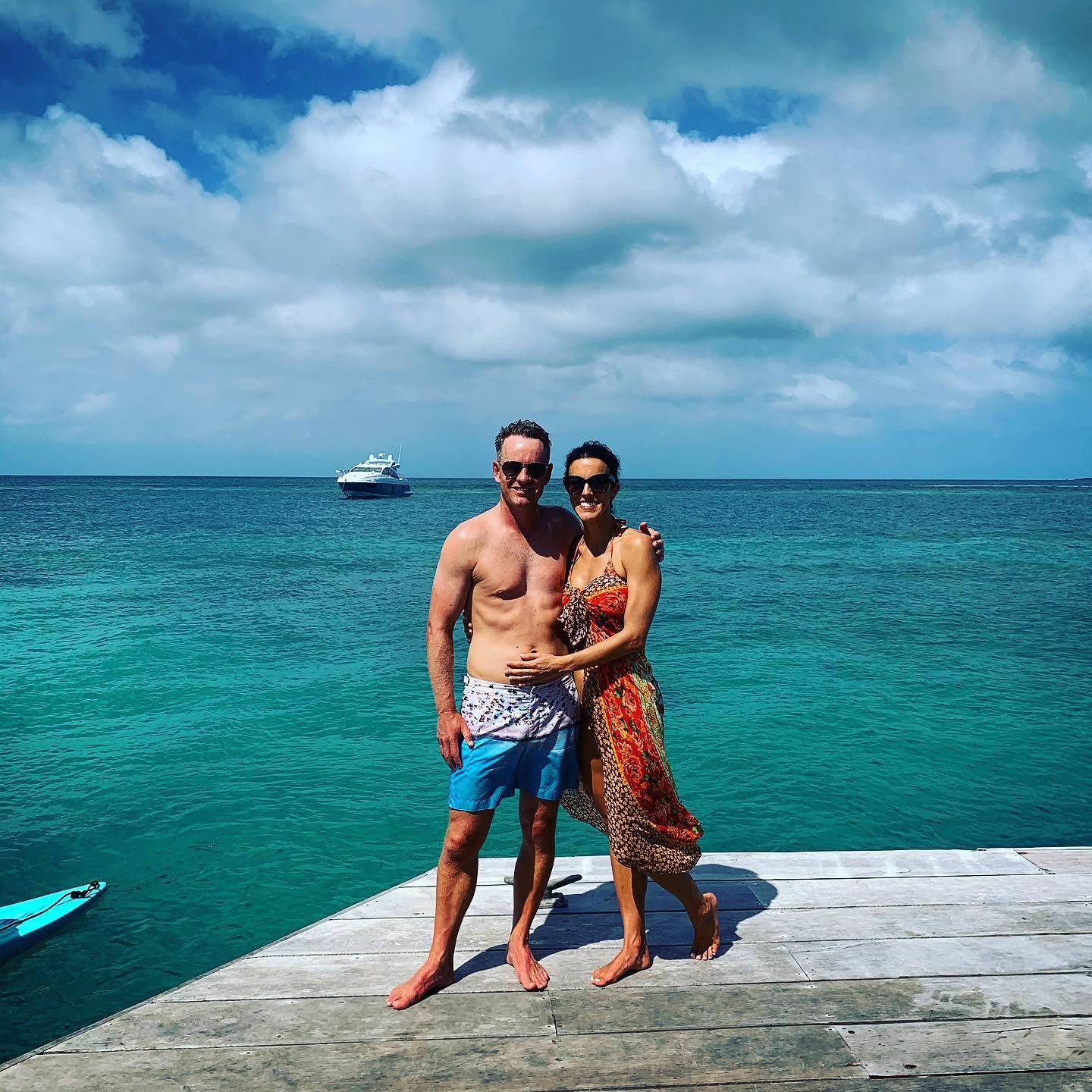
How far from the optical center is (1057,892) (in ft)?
14.4

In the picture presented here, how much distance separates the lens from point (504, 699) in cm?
357

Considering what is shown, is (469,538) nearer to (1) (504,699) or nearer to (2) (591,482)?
(2) (591,482)

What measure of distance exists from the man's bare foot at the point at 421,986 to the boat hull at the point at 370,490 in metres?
90.5

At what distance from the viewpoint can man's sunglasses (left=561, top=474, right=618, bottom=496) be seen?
3.62 metres

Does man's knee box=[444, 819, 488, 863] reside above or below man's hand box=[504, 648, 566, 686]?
below

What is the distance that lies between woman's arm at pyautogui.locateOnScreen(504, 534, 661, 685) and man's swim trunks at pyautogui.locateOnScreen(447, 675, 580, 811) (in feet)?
0.33

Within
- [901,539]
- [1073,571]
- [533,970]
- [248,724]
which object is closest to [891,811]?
[533,970]

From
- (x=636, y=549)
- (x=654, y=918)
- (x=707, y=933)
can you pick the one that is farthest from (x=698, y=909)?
(x=636, y=549)

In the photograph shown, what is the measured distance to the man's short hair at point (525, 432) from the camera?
12.2 ft

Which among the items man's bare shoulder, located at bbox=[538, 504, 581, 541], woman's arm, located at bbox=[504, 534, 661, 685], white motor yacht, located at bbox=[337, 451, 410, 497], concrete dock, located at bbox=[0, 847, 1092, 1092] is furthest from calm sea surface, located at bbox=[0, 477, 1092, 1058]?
white motor yacht, located at bbox=[337, 451, 410, 497]

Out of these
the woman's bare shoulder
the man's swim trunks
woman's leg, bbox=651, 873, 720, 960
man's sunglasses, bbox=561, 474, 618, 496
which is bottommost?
woman's leg, bbox=651, 873, 720, 960

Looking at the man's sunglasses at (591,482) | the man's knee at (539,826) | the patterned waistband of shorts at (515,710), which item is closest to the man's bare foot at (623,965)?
the man's knee at (539,826)

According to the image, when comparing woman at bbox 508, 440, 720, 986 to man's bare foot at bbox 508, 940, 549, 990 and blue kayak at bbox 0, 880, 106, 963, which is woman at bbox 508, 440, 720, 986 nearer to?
man's bare foot at bbox 508, 940, 549, 990

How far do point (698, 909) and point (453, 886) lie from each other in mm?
1036
